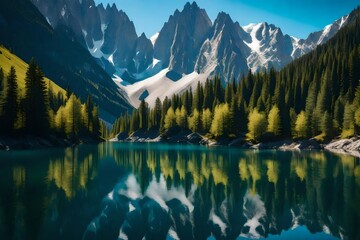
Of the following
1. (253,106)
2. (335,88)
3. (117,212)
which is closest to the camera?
(117,212)

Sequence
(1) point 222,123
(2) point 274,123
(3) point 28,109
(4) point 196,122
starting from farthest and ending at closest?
(4) point 196,122, (1) point 222,123, (2) point 274,123, (3) point 28,109

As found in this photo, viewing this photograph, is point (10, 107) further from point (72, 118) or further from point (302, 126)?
point (302, 126)

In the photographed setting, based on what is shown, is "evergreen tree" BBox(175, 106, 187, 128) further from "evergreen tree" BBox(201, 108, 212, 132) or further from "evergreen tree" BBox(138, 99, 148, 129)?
"evergreen tree" BBox(138, 99, 148, 129)

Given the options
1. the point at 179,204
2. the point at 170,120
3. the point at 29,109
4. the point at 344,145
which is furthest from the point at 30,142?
the point at 170,120

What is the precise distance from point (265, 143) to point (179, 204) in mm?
90574

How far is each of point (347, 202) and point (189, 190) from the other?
15348mm

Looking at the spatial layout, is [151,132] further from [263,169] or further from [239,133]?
[263,169]

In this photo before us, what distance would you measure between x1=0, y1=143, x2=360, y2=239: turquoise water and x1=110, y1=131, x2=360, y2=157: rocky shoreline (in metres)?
46.3

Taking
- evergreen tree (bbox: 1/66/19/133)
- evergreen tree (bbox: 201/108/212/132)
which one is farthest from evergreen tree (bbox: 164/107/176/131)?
evergreen tree (bbox: 1/66/19/133)

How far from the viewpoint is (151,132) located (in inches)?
7510

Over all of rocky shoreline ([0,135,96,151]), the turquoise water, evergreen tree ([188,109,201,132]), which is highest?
evergreen tree ([188,109,201,132])

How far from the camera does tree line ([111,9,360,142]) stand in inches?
4368

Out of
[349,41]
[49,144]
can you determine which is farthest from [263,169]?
[349,41]

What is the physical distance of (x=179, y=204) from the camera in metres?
31.3
